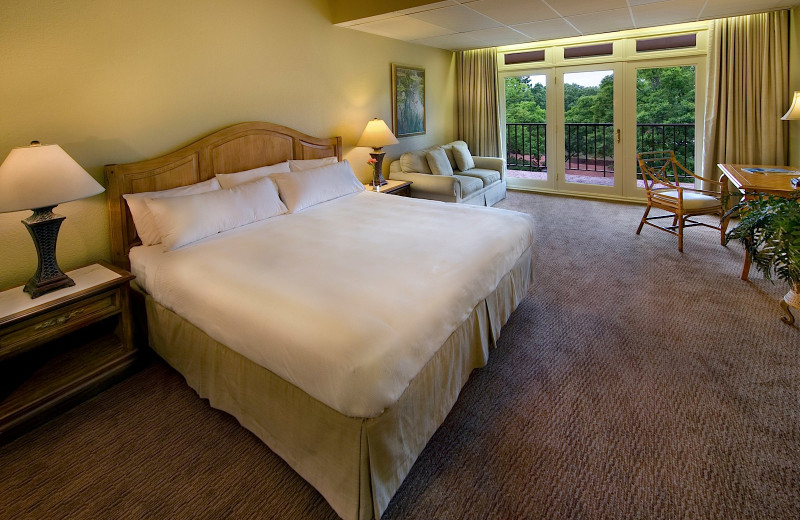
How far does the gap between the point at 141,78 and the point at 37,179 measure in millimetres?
1105

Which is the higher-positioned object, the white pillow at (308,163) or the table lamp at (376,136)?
the table lamp at (376,136)

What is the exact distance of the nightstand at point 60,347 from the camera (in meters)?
2.07

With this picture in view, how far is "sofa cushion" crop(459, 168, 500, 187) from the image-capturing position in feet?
19.2

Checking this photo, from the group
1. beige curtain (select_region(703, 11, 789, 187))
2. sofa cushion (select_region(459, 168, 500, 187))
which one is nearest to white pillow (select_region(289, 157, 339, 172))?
sofa cushion (select_region(459, 168, 500, 187))

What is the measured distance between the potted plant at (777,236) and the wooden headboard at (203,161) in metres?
3.53

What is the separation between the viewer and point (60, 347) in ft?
8.61

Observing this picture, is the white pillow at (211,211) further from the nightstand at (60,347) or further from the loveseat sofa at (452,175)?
the loveseat sofa at (452,175)

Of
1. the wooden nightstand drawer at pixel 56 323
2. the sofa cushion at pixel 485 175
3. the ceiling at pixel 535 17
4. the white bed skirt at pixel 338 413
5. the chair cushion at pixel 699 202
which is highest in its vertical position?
the ceiling at pixel 535 17

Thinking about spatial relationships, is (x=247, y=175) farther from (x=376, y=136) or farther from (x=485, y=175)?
(x=485, y=175)

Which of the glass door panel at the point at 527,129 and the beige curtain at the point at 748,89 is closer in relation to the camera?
the beige curtain at the point at 748,89

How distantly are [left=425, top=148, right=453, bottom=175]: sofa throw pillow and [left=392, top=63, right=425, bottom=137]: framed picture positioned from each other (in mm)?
463

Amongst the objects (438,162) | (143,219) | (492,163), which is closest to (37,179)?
(143,219)

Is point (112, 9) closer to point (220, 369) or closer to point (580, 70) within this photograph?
point (220, 369)

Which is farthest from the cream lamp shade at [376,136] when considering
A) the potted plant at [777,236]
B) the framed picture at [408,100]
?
the potted plant at [777,236]
